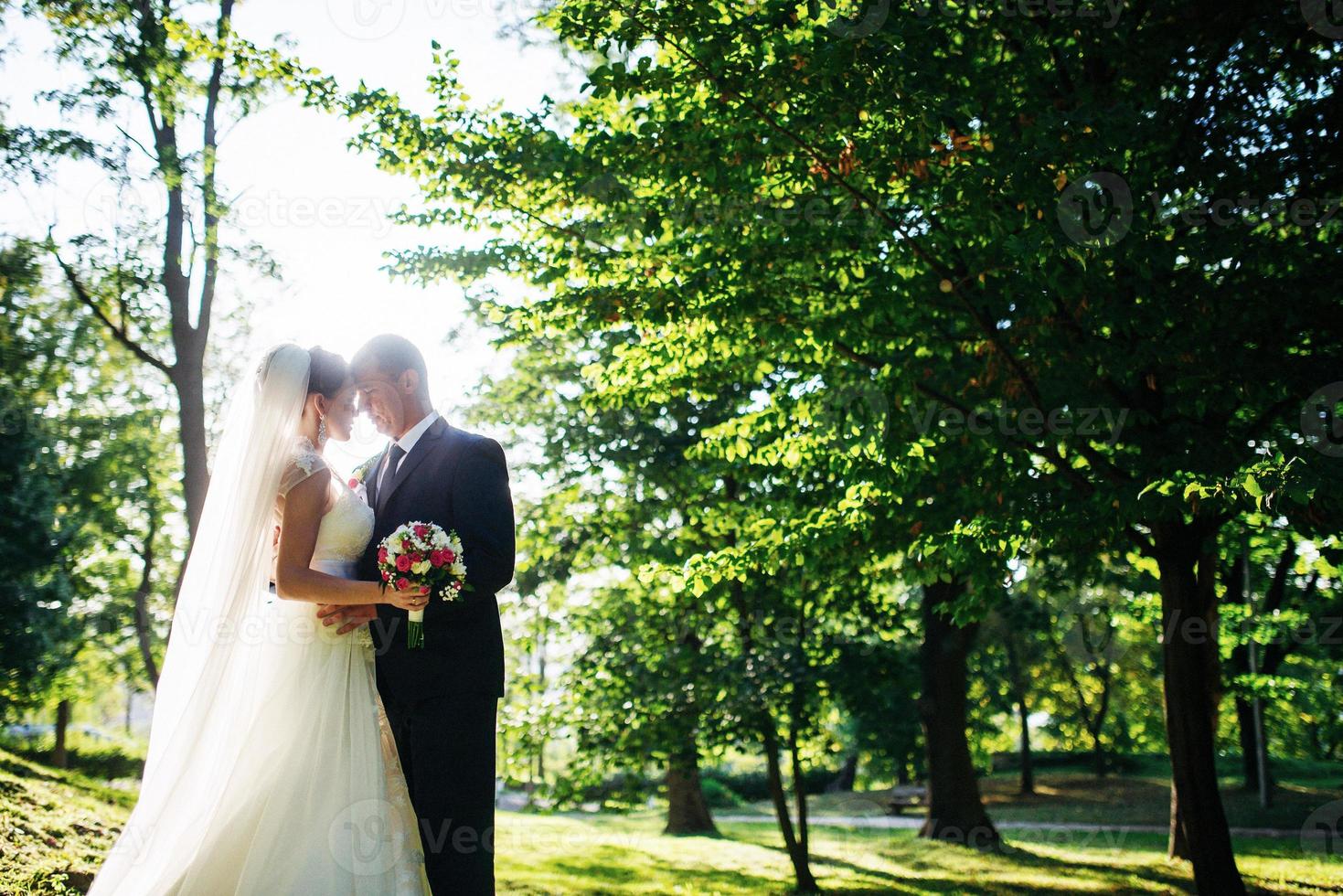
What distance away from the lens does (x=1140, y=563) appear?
916cm

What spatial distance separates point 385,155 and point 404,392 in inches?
139

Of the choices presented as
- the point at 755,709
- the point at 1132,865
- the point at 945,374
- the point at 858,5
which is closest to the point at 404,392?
the point at 858,5

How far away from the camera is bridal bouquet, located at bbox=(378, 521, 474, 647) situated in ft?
13.2

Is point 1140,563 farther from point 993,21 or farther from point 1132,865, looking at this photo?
point 1132,865

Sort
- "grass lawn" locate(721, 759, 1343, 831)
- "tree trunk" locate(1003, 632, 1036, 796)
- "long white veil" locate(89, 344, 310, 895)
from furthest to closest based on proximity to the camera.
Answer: "tree trunk" locate(1003, 632, 1036, 796)
"grass lawn" locate(721, 759, 1343, 831)
"long white veil" locate(89, 344, 310, 895)

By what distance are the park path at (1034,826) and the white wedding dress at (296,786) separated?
1864 cm

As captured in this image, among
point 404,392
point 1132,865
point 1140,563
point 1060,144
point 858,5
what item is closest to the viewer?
point 404,392

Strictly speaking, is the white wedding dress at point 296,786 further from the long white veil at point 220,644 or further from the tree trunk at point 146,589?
the tree trunk at point 146,589

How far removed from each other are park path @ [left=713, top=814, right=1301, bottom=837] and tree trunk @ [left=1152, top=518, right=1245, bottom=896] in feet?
39.5

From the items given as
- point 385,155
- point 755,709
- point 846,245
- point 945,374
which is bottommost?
point 755,709

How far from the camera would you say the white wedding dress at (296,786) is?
402 centimetres

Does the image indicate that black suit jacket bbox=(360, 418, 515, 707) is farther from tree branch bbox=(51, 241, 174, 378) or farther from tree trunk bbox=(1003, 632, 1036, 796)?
tree trunk bbox=(1003, 632, 1036, 796)

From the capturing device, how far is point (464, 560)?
13.9 feet

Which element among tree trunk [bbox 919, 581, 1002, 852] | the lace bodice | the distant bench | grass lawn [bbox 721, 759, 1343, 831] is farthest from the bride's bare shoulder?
the distant bench
